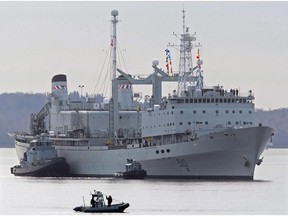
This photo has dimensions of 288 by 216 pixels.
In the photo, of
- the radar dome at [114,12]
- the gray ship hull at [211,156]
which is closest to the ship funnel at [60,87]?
the radar dome at [114,12]

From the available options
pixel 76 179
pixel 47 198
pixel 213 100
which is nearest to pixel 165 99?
pixel 213 100

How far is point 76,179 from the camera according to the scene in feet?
404

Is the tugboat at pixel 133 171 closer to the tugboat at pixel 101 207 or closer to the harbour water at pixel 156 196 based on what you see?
the harbour water at pixel 156 196

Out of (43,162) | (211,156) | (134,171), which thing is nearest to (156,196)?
(211,156)

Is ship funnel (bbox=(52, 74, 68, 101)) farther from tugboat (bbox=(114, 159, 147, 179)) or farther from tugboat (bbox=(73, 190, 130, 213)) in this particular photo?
tugboat (bbox=(73, 190, 130, 213))

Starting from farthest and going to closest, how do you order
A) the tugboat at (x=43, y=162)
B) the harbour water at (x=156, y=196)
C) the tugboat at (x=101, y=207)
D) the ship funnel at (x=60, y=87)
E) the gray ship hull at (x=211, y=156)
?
the ship funnel at (x=60, y=87), the tugboat at (x=43, y=162), the gray ship hull at (x=211, y=156), the harbour water at (x=156, y=196), the tugboat at (x=101, y=207)

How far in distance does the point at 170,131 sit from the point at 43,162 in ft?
55.4

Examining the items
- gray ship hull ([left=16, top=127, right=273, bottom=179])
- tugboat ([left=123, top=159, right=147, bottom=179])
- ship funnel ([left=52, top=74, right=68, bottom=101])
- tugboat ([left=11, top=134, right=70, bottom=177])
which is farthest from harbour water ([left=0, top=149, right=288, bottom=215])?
ship funnel ([left=52, top=74, right=68, bottom=101])

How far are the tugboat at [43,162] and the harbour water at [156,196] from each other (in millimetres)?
6037

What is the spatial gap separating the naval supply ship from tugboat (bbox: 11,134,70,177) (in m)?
1.42

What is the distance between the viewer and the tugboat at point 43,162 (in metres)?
128

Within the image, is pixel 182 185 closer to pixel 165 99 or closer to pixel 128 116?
pixel 165 99

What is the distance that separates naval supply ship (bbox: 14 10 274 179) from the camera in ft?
370

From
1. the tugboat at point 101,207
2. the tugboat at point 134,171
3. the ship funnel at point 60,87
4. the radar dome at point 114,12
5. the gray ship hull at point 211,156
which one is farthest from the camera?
the ship funnel at point 60,87
